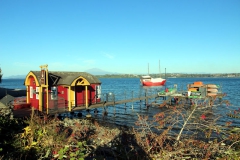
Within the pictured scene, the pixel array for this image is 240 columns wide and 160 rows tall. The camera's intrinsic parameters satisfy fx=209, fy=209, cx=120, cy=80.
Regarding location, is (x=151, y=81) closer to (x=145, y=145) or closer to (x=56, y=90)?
(x=56, y=90)

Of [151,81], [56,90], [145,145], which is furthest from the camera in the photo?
[151,81]

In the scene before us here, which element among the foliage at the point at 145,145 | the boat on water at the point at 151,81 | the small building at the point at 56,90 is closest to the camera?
the foliage at the point at 145,145

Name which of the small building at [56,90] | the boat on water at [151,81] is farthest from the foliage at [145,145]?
the boat on water at [151,81]

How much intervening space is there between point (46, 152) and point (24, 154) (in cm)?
67

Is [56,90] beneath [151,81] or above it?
above

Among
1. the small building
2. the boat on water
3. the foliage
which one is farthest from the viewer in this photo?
the boat on water

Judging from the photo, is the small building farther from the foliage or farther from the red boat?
the red boat

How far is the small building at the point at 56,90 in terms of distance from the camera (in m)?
18.8

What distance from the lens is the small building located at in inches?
739

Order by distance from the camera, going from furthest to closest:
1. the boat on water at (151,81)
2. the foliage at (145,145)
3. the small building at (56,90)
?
the boat on water at (151,81)
the small building at (56,90)
the foliage at (145,145)

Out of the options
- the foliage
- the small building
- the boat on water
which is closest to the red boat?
the boat on water

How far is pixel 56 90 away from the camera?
65.2ft

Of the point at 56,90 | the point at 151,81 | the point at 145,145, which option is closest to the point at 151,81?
the point at 151,81

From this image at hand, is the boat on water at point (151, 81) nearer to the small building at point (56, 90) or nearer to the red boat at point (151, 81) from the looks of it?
the red boat at point (151, 81)
